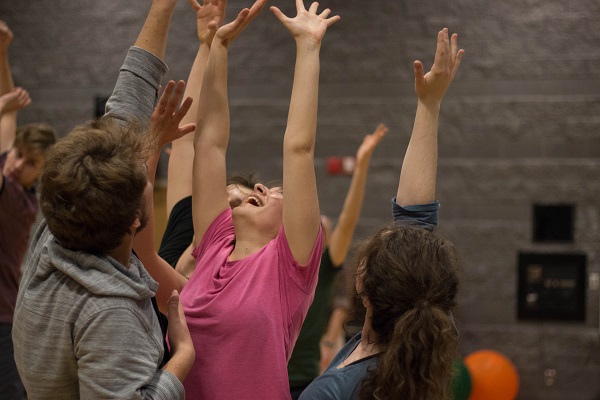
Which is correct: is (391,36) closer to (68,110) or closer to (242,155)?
(242,155)

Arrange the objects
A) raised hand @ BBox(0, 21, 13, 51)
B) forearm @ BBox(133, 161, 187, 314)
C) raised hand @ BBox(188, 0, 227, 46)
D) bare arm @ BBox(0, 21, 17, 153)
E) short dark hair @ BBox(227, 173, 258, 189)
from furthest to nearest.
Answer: bare arm @ BBox(0, 21, 17, 153) < raised hand @ BBox(0, 21, 13, 51) < short dark hair @ BBox(227, 173, 258, 189) < raised hand @ BBox(188, 0, 227, 46) < forearm @ BBox(133, 161, 187, 314)

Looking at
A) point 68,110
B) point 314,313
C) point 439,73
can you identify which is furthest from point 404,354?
point 68,110

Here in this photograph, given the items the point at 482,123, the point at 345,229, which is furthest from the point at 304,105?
the point at 482,123

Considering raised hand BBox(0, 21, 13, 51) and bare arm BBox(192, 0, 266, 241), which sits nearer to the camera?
bare arm BBox(192, 0, 266, 241)

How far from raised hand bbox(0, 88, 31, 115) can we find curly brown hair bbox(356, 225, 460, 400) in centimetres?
203

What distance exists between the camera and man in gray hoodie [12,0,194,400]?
1276 millimetres

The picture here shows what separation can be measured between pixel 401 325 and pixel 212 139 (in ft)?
2.44

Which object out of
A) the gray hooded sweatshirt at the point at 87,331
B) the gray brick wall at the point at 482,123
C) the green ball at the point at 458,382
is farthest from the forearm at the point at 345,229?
Result: the gray brick wall at the point at 482,123

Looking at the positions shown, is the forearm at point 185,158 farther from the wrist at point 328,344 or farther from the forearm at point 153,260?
the wrist at point 328,344

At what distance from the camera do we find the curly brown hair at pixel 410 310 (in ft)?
4.52

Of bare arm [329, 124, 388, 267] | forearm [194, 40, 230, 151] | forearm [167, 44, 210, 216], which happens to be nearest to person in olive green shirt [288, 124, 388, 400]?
bare arm [329, 124, 388, 267]

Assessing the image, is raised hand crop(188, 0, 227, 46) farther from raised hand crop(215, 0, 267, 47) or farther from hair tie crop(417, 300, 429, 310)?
hair tie crop(417, 300, 429, 310)

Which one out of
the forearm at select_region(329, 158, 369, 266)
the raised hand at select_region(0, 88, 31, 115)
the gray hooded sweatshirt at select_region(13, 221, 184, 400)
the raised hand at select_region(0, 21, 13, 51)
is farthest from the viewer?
the forearm at select_region(329, 158, 369, 266)

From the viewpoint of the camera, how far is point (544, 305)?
211 inches
